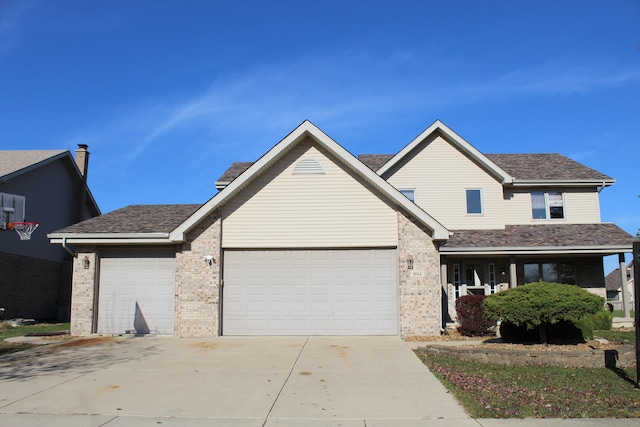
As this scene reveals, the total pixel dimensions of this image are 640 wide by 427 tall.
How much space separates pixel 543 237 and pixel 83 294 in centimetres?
1633

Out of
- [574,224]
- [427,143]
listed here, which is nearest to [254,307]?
[427,143]

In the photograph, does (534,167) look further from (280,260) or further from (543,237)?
(280,260)

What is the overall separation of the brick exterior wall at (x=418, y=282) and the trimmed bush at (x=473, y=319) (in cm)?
106

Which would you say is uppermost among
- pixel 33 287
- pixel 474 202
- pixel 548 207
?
pixel 474 202

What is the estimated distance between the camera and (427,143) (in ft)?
70.8

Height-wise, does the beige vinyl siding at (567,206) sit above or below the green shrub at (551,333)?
above

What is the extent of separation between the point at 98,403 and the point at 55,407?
0.59 metres

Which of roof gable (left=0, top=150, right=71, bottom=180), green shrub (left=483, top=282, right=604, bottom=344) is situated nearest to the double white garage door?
green shrub (left=483, top=282, right=604, bottom=344)

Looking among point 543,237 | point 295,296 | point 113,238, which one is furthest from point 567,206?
point 113,238

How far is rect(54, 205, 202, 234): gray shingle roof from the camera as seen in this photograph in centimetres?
1608

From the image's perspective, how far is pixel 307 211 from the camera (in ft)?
51.4

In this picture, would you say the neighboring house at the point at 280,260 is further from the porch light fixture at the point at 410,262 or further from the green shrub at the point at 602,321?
the green shrub at the point at 602,321

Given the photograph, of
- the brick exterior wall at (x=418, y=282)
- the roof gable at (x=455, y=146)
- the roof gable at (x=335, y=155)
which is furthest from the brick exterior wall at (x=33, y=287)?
the brick exterior wall at (x=418, y=282)

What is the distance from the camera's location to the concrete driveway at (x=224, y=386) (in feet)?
23.8
